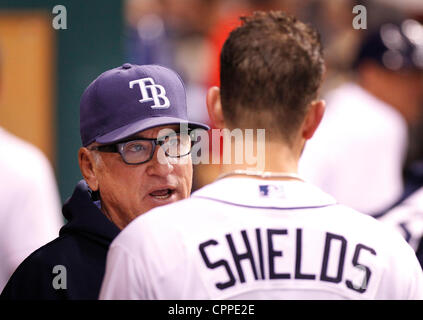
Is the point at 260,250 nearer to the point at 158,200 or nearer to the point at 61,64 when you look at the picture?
the point at 158,200

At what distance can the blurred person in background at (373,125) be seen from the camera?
5828 mm

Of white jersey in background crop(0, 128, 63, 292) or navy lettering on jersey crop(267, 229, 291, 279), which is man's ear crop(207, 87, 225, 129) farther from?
white jersey in background crop(0, 128, 63, 292)

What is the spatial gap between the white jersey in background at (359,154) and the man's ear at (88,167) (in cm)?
289

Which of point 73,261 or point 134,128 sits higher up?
point 134,128

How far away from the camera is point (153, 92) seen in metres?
2.94

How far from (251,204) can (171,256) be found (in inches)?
9.5

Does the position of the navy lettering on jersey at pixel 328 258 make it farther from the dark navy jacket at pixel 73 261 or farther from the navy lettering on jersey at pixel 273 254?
the dark navy jacket at pixel 73 261

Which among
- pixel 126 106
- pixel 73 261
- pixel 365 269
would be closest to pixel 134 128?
pixel 126 106

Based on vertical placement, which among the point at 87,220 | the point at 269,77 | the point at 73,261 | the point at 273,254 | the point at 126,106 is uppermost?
the point at 269,77

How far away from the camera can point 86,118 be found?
291 centimetres

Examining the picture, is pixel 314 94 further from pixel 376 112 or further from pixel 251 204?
pixel 376 112

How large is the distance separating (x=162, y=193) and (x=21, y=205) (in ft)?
5.87
